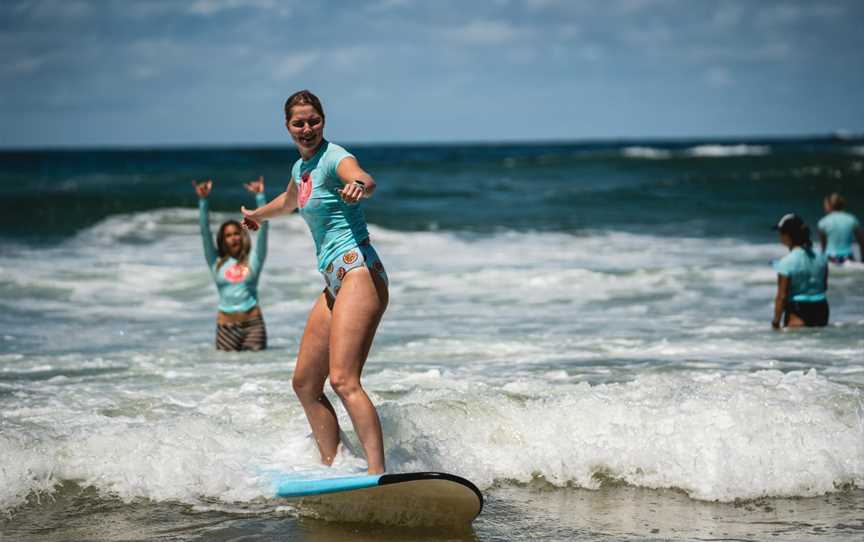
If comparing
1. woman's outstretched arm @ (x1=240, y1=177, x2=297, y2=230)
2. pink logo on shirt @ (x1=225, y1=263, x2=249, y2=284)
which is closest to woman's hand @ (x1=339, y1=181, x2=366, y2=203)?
woman's outstretched arm @ (x1=240, y1=177, x2=297, y2=230)

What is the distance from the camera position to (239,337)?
9648 millimetres

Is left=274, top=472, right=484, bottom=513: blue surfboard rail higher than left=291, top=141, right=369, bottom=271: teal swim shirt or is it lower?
lower

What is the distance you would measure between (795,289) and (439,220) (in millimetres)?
17973

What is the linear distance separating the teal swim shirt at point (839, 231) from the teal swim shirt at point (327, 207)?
11.4 metres

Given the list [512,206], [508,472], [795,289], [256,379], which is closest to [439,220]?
[512,206]

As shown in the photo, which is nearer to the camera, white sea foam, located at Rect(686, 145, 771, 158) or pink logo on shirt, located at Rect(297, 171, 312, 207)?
pink logo on shirt, located at Rect(297, 171, 312, 207)

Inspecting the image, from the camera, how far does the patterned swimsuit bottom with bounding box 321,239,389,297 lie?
16.5 feet

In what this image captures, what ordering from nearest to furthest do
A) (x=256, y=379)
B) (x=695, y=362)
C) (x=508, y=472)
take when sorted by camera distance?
(x=508, y=472), (x=256, y=379), (x=695, y=362)

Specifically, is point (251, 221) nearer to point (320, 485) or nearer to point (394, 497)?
point (320, 485)

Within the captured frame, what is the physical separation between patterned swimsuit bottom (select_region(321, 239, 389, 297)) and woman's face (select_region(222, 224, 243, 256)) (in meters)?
4.81

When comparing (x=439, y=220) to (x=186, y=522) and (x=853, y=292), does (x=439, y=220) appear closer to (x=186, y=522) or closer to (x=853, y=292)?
(x=853, y=292)

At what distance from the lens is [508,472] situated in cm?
613

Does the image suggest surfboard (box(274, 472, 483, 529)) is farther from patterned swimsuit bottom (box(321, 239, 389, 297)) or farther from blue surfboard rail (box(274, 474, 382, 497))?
patterned swimsuit bottom (box(321, 239, 389, 297))

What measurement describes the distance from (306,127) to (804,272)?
6.97 m
